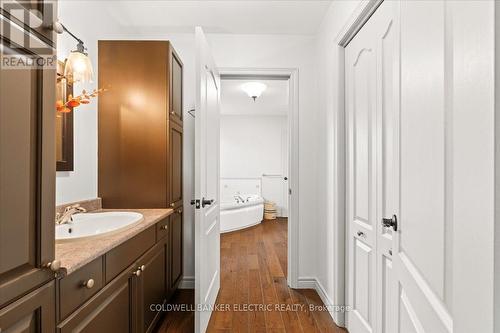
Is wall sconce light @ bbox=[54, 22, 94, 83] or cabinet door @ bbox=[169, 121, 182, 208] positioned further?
cabinet door @ bbox=[169, 121, 182, 208]

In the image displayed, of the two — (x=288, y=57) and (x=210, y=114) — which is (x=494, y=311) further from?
(x=288, y=57)

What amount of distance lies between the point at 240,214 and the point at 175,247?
305 cm

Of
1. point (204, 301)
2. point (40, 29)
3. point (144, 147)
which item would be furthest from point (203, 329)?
point (40, 29)

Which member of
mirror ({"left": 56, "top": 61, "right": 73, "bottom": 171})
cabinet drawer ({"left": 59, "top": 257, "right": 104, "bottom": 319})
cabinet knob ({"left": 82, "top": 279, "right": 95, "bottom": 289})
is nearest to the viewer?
cabinet drawer ({"left": 59, "top": 257, "right": 104, "bottom": 319})

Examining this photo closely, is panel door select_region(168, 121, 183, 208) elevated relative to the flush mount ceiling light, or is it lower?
lower

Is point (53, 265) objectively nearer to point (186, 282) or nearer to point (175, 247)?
point (175, 247)

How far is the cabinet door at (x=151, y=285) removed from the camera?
162 cm

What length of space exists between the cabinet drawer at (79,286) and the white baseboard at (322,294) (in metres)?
1.68

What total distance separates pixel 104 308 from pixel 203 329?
847mm

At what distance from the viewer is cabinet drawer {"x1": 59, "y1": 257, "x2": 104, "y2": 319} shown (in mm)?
954

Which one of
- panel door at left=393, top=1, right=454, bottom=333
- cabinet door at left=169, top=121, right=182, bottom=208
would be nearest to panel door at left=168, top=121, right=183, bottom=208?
cabinet door at left=169, top=121, right=182, bottom=208

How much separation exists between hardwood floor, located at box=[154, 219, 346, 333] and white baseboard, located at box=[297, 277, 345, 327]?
0.04 meters

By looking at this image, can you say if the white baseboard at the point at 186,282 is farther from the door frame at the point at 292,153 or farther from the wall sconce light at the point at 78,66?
the wall sconce light at the point at 78,66

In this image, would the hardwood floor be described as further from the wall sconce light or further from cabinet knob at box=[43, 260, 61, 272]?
the wall sconce light
